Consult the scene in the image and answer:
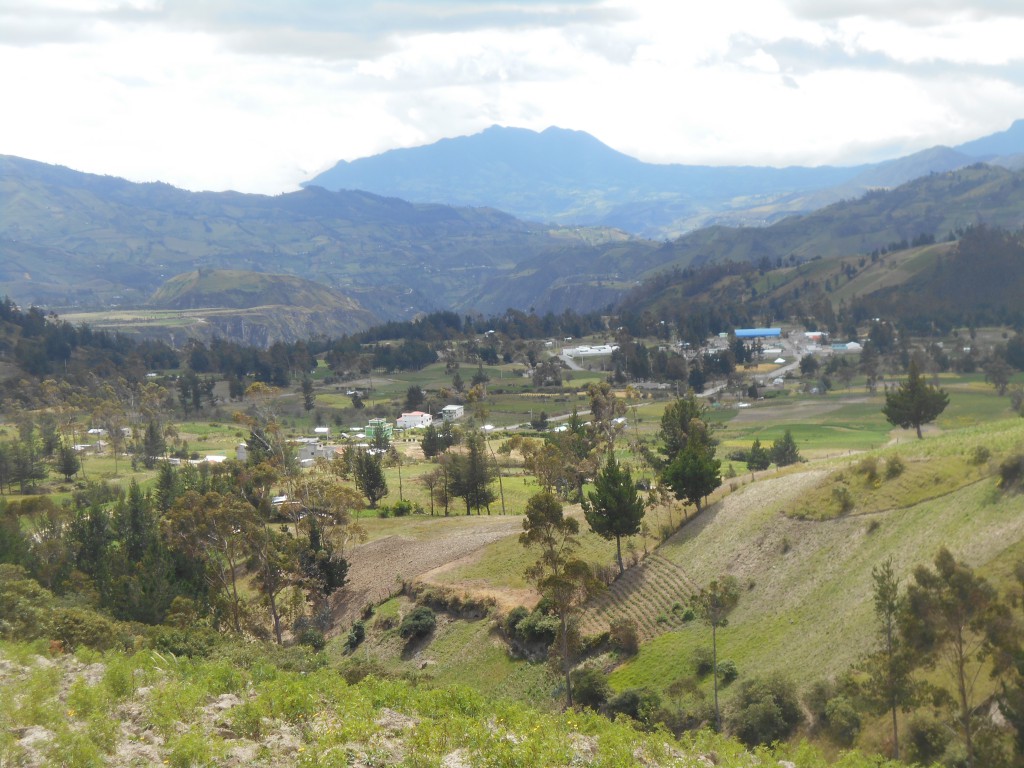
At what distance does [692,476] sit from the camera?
49688mm

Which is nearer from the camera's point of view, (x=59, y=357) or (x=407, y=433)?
(x=407, y=433)

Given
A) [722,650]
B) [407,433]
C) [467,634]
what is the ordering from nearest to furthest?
[722,650], [467,634], [407,433]

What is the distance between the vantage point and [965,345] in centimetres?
16288

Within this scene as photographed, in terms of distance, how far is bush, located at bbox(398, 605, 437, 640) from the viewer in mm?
45750

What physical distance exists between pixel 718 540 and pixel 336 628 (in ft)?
73.4

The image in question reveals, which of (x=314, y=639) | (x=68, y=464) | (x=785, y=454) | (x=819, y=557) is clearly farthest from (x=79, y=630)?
(x=68, y=464)

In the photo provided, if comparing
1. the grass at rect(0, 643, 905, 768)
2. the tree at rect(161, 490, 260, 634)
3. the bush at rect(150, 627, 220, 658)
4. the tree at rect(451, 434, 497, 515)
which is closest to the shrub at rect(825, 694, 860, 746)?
the grass at rect(0, 643, 905, 768)

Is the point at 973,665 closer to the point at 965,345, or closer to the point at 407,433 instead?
the point at 407,433

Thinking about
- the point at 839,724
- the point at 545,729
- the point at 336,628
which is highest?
the point at 545,729

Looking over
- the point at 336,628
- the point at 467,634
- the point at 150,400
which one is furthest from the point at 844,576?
the point at 150,400

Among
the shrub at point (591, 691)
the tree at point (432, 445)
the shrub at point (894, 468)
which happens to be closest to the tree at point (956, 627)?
the shrub at point (591, 691)

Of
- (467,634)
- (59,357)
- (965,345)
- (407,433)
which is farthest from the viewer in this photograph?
(59,357)

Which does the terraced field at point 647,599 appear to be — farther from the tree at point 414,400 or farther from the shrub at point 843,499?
the tree at point 414,400

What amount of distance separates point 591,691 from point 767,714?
7.68 m
